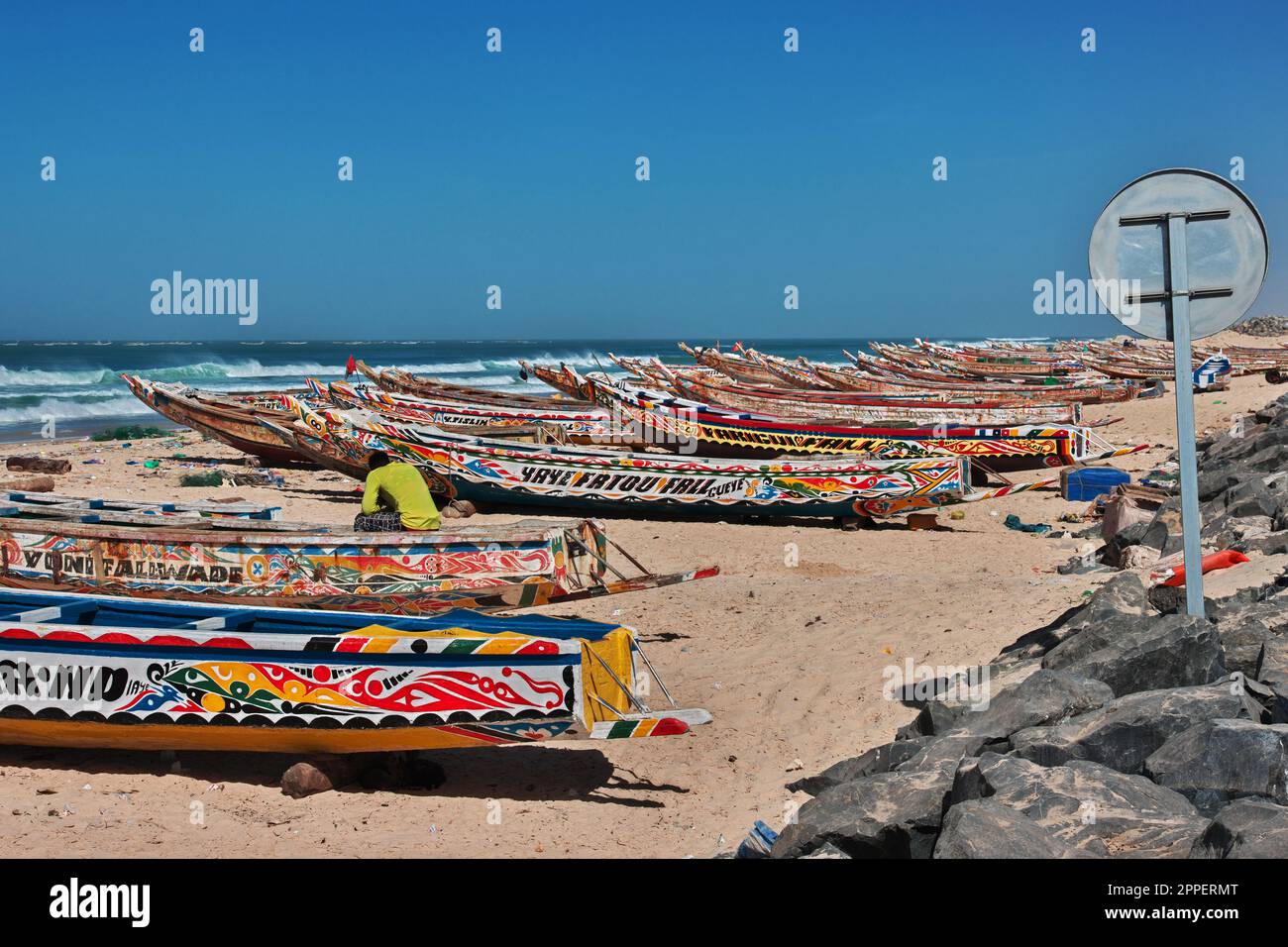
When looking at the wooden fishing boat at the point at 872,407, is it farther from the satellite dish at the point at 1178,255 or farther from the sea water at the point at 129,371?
the sea water at the point at 129,371

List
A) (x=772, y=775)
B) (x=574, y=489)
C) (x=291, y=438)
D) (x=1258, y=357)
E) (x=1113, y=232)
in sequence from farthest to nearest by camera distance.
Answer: (x=1258, y=357) < (x=291, y=438) < (x=574, y=489) < (x=772, y=775) < (x=1113, y=232)

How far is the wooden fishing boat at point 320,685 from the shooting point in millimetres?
5719

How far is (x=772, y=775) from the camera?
619 cm

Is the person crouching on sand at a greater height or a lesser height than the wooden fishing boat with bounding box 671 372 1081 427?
lesser

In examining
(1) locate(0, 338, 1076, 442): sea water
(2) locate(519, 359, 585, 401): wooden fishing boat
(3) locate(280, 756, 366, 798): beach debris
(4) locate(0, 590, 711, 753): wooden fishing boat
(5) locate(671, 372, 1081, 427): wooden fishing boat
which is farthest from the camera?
(1) locate(0, 338, 1076, 442): sea water

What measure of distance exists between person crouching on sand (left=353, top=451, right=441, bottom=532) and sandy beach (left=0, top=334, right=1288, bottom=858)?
1904 mm

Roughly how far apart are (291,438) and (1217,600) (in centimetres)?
1525

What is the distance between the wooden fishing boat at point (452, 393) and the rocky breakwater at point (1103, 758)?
57.2ft

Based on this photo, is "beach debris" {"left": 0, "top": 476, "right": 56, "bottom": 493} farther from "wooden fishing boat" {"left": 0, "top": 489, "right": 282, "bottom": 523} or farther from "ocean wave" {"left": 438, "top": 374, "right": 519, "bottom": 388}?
"ocean wave" {"left": 438, "top": 374, "right": 519, "bottom": 388}

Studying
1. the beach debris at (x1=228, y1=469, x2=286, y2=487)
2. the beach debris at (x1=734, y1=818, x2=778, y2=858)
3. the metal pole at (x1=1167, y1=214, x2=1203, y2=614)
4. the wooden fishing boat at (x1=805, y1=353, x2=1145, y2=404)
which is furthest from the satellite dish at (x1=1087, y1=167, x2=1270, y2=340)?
the wooden fishing boat at (x1=805, y1=353, x2=1145, y2=404)

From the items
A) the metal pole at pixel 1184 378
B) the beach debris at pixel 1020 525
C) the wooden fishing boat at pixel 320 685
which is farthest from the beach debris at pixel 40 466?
the metal pole at pixel 1184 378

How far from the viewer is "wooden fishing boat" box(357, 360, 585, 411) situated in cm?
2402
